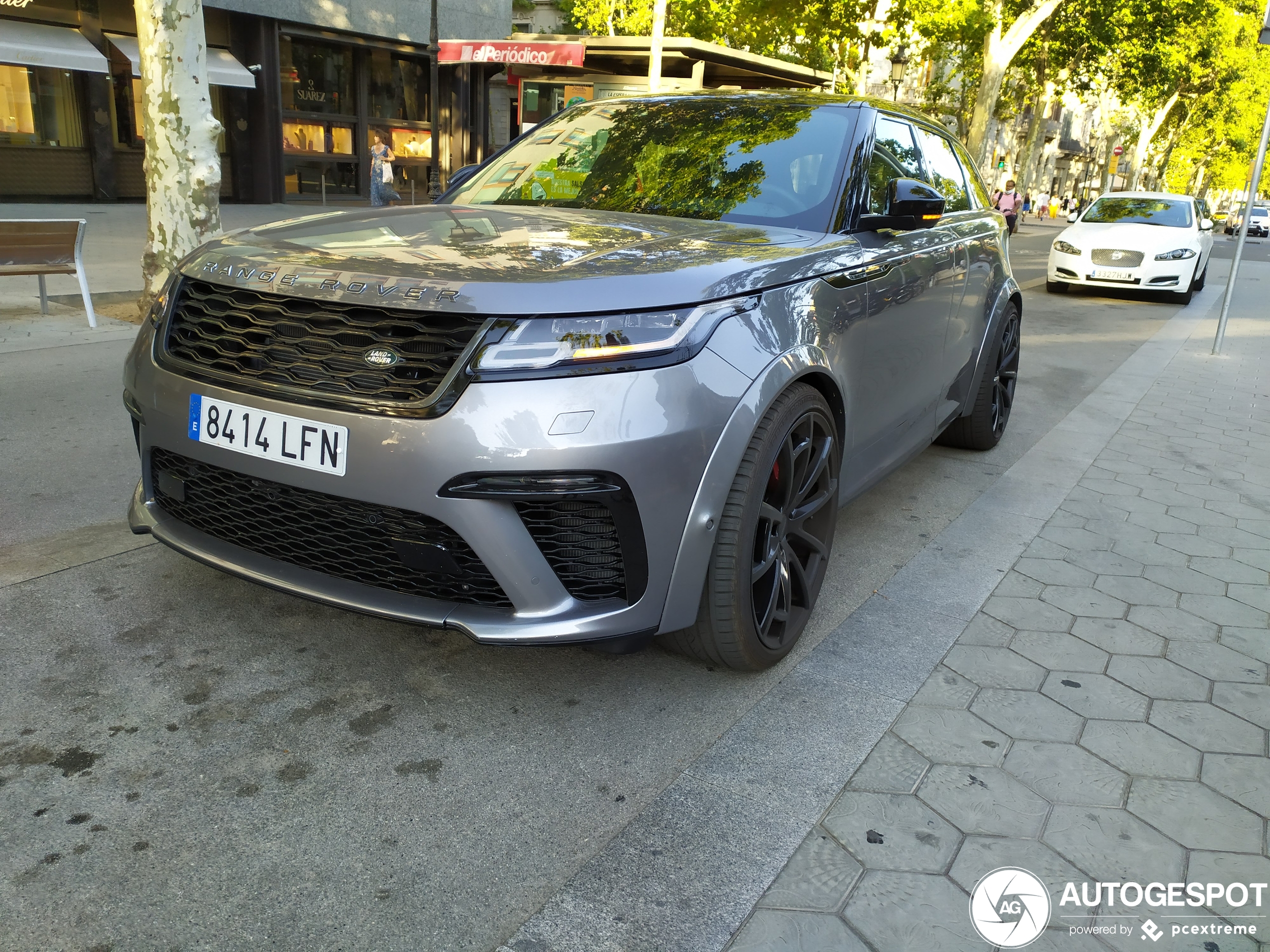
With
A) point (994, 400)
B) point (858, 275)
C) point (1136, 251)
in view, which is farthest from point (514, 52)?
point (858, 275)

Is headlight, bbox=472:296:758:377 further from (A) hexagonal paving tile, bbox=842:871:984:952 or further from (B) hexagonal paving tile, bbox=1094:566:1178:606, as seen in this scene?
(B) hexagonal paving tile, bbox=1094:566:1178:606

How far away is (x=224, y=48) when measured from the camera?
2064 centimetres

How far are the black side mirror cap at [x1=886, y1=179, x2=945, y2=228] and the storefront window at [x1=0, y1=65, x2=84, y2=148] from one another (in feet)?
64.1

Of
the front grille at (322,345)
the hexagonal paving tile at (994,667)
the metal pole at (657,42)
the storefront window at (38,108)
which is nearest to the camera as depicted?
the front grille at (322,345)

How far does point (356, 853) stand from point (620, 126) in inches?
109

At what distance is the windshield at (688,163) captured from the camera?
328 centimetres

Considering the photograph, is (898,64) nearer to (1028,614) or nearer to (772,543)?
(1028,614)

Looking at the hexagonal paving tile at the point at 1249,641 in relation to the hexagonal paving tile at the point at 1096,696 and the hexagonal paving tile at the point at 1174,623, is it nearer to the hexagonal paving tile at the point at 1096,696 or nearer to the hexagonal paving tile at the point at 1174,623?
the hexagonal paving tile at the point at 1174,623

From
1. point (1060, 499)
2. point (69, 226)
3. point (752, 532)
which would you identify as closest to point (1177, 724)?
point (752, 532)

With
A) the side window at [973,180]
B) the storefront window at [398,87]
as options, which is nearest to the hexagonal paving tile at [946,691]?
the side window at [973,180]

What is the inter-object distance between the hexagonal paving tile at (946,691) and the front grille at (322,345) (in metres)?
1.67

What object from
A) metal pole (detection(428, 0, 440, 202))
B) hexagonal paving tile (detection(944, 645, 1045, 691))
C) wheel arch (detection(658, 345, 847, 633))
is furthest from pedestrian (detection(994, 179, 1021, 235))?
wheel arch (detection(658, 345, 847, 633))

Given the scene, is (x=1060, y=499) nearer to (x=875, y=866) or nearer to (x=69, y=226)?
(x=875, y=866)

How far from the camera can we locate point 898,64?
34438mm
